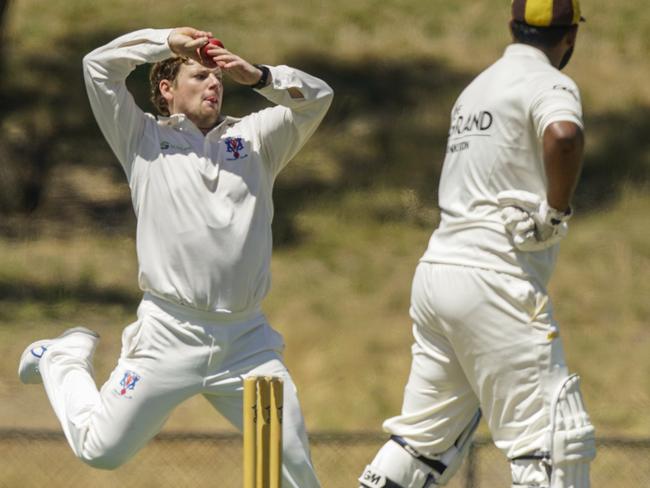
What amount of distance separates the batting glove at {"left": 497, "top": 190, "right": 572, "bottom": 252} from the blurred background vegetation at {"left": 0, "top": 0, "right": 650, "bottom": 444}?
555cm

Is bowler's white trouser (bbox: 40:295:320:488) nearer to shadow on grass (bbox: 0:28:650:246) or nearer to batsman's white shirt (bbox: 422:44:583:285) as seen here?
batsman's white shirt (bbox: 422:44:583:285)

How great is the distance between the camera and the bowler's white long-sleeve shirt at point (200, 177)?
5.01m

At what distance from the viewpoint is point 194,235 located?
5012 mm

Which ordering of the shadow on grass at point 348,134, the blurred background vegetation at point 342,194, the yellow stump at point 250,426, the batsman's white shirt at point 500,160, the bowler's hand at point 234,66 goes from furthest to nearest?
the shadow on grass at point 348,134 → the blurred background vegetation at point 342,194 → the bowler's hand at point 234,66 → the batsman's white shirt at point 500,160 → the yellow stump at point 250,426

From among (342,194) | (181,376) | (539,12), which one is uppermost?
(539,12)

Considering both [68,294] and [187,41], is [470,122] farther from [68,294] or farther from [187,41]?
[68,294]

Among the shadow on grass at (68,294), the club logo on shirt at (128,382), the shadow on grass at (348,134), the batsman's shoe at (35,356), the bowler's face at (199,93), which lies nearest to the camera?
the club logo on shirt at (128,382)

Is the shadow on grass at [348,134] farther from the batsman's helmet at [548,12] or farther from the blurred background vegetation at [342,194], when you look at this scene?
the batsman's helmet at [548,12]

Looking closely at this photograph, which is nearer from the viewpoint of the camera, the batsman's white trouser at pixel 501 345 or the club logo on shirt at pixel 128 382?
the batsman's white trouser at pixel 501 345

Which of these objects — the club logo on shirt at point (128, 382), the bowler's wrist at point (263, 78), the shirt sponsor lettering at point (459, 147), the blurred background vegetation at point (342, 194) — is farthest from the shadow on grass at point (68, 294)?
the shirt sponsor lettering at point (459, 147)

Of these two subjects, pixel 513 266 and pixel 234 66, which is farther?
pixel 234 66

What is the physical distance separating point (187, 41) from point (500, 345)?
1407 mm

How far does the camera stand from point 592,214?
13133mm

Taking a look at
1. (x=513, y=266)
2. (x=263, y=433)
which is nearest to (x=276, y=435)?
(x=263, y=433)
